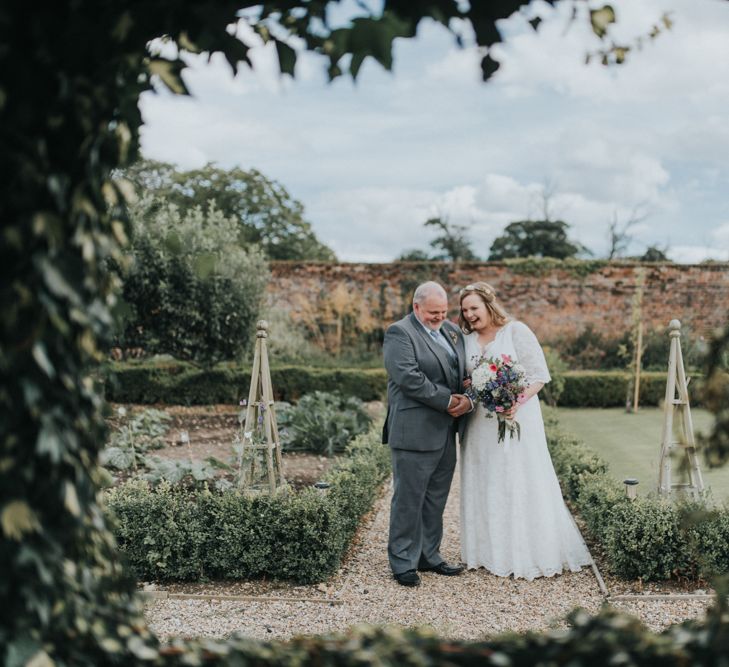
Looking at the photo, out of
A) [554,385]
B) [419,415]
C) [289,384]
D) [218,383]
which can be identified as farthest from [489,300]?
[218,383]

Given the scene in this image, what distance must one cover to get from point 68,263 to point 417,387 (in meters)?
3.53

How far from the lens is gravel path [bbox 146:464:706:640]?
14.7ft

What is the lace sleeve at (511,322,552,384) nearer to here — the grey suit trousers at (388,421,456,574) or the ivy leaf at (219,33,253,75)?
the grey suit trousers at (388,421,456,574)

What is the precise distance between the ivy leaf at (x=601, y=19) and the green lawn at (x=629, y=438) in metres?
5.41

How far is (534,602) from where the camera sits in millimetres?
4906

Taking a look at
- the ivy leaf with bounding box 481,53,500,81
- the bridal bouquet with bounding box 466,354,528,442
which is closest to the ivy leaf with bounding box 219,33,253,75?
the ivy leaf with bounding box 481,53,500,81

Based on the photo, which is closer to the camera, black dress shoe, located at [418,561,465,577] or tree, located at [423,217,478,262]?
black dress shoe, located at [418,561,465,577]

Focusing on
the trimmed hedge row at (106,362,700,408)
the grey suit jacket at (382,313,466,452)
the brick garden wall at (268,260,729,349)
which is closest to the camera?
the grey suit jacket at (382,313,466,452)

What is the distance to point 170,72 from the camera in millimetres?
2035

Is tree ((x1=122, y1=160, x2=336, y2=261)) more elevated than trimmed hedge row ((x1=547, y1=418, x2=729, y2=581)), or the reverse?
tree ((x1=122, y1=160, x2=336, y2=261))

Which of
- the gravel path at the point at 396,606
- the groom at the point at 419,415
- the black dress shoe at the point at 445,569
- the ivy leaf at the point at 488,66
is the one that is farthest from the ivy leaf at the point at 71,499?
the black dress shoe at the point at 445,569

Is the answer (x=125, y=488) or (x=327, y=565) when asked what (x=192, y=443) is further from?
(x=327, y=565)

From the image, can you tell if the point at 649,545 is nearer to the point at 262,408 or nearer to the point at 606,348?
the point at 262,408

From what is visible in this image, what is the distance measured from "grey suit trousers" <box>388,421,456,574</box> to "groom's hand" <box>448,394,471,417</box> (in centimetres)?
26
